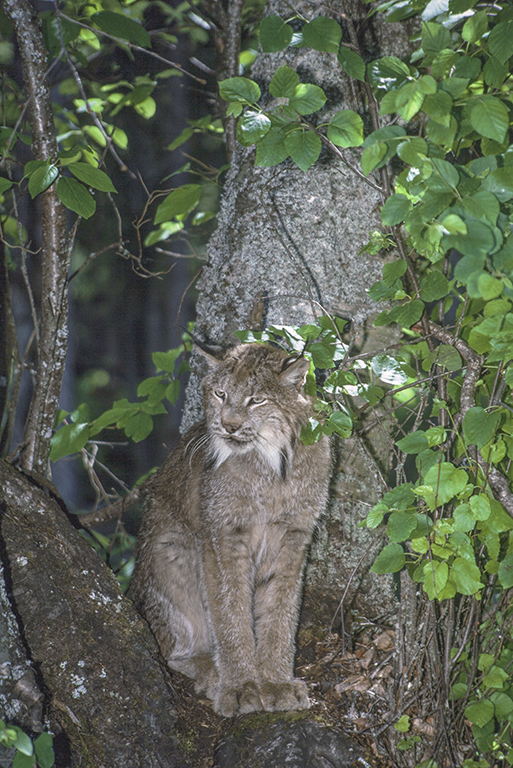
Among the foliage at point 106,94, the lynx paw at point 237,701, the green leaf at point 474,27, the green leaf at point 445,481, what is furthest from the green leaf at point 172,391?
the green leaf at point 474,27

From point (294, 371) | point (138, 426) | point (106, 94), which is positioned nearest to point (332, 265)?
point (294, 371)

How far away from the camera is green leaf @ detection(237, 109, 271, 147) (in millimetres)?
1965

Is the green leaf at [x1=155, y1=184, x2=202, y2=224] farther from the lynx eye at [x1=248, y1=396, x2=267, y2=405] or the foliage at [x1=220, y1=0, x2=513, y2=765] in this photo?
the lynx eye at [x1=248, y1=396, x2=267, y2=405]

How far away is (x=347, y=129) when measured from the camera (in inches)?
78.4

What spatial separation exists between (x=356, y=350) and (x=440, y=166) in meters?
1.52

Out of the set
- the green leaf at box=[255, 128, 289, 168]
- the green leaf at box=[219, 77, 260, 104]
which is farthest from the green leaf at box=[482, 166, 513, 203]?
the green leaf at box=[219, 77, 260, 104]

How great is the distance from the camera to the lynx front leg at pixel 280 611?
2.65 m

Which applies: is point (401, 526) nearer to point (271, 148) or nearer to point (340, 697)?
point (340, 697)

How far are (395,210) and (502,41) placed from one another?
59 cm

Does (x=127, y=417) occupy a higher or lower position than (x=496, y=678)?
higher

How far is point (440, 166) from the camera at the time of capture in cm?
164

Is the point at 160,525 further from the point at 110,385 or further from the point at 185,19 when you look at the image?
the point at 185,19

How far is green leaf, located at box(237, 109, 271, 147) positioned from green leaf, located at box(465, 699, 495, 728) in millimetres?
1977

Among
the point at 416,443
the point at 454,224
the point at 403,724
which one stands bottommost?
the point at 403,724
